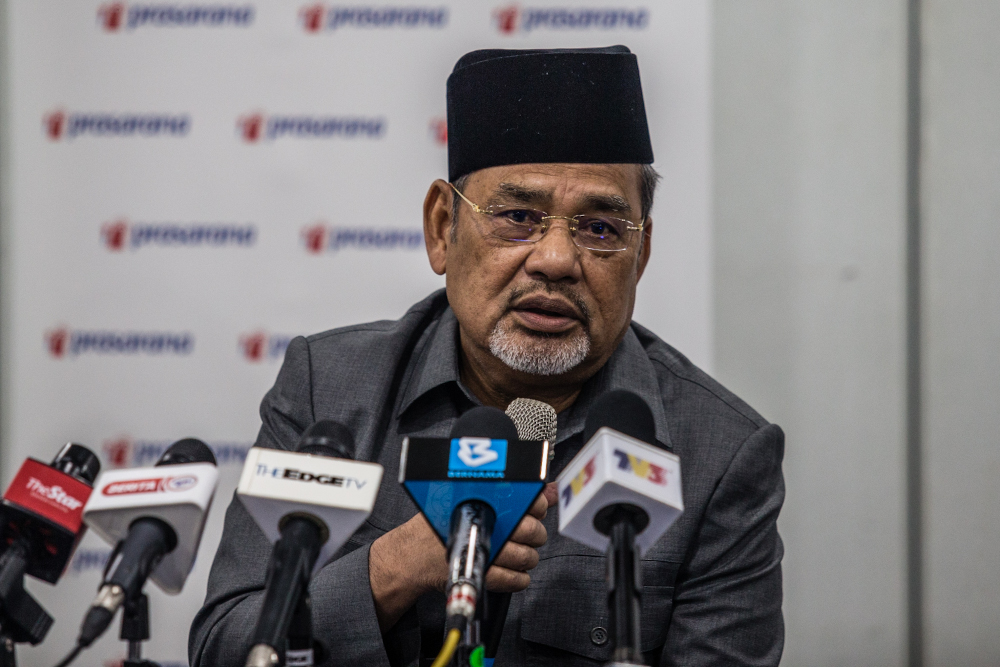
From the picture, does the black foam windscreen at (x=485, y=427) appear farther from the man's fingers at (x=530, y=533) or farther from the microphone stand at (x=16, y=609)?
the microphone stand at (x=16, y=609)

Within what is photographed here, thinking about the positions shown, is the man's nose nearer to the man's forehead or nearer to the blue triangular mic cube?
the man's forehead

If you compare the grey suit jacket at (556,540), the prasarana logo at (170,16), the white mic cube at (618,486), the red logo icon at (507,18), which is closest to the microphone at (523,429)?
the grey suit jacket at (556,540)

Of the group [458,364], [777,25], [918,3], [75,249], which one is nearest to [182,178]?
[75,249]

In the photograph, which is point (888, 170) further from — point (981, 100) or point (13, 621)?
point (13, 621)

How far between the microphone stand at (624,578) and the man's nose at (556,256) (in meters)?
0.90

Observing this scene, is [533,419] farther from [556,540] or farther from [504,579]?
[504,579]

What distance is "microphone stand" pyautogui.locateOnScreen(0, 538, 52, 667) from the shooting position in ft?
3.43

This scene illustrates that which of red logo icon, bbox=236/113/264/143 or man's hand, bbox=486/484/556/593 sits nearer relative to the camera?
man's hand, bbox=486/484/556/593

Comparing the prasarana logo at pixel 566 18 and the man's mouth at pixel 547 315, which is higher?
the prasarana logo at pixel 566 18

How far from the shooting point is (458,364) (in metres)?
2.20

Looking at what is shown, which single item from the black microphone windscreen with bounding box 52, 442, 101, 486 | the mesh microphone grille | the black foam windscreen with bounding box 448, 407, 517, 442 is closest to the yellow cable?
the black foam windscreen with bounding box 448, 407, 517, 442

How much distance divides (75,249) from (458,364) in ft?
5.21

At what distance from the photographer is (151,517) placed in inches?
41.6

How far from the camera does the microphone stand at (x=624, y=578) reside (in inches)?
37.3
